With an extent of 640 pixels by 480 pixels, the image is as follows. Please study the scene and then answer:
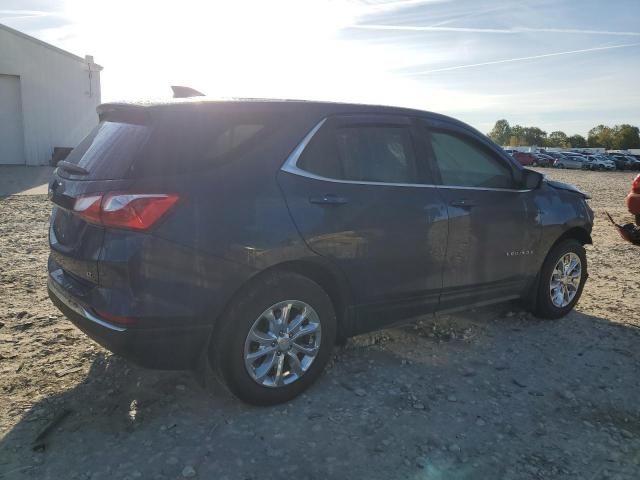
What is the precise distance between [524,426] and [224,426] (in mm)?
1702

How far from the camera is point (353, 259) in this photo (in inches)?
131

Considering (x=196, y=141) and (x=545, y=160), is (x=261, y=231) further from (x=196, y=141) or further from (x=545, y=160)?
(x=545, y=160)

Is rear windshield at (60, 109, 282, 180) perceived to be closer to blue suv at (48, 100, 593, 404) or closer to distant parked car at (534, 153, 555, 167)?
blue suv at (48, 100, 593, 404)

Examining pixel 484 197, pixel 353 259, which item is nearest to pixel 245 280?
pixel 353 259

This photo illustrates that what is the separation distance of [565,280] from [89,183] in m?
4.04

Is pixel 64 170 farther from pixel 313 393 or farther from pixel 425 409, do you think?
pixel 425 409

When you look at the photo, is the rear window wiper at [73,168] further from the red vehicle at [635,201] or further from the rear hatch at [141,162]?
the red vehicle at [635,201]

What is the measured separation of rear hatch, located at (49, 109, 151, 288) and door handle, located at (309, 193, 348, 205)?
0.98 meters

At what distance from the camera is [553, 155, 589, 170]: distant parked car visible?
4856 centimetres

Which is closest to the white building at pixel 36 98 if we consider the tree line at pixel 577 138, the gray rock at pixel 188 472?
the gray rock at pixel 188 472

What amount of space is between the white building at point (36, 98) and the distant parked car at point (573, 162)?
42.0m

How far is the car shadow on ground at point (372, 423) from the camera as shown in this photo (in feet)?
8.73

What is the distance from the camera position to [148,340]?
109 inches

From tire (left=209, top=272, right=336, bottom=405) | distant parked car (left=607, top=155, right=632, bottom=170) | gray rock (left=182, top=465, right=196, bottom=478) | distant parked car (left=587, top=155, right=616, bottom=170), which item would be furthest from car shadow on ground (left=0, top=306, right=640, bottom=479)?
distant parked car (left=607, top=155, right=632, bottom=170)
